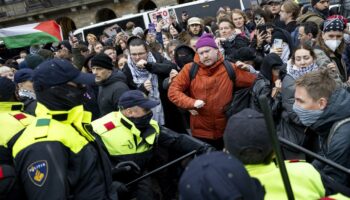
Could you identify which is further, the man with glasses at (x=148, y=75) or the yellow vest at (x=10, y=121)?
the man with glasses at (x=148, y=75)

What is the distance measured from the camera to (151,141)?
3.34 m

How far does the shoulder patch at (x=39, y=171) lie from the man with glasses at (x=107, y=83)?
233 centimetres

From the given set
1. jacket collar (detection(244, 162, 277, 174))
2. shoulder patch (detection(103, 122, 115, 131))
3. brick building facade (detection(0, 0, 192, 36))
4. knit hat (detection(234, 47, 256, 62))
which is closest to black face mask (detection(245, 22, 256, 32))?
knit hat (detection(234, 47, 256, 62))

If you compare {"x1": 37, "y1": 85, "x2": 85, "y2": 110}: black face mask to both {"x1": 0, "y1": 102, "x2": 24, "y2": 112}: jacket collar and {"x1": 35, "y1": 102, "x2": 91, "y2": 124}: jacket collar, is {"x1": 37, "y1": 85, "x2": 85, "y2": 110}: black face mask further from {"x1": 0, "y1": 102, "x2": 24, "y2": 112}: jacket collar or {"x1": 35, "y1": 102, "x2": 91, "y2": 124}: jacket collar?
{"x1": 0, "y1": 102, "x2": 24, "y2": 112}: jacket collar

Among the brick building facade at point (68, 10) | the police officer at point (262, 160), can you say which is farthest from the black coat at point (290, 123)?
the brick building facade at point (68, 10)

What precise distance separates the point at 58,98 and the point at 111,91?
2.06 metres

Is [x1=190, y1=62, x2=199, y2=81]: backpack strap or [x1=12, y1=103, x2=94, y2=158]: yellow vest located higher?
[x1=12, y1=103, x2=94, y2=158]: yellow vest

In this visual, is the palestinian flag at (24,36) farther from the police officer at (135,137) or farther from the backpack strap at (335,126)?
the backpack strap at (335,126)

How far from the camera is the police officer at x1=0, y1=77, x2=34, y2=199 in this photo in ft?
7.15

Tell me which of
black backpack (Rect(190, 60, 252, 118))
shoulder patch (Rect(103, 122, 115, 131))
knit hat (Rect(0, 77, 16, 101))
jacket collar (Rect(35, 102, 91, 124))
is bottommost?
black backpack (Rect(190, 60, 252, 118))

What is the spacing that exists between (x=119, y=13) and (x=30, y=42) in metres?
18.6

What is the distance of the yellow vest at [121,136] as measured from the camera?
3.25 metres

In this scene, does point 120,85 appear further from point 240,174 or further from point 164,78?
point 240,174

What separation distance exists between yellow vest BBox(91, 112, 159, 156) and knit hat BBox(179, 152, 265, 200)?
184 centimetres
